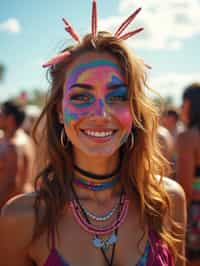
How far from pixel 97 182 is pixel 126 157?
200mm

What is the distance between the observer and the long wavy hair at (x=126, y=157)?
1.86 meters

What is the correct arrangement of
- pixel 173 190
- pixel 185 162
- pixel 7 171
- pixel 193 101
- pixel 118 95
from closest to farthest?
1. pixel 118 95
2. pixel 173 190
3. pixel 185 162
4. pixel 193 101
5. pixel 7 171

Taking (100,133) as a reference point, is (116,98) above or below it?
above

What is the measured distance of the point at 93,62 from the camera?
73.5 inches

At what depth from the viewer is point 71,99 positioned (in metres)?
1.86

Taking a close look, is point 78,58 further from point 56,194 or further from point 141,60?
point 56,194

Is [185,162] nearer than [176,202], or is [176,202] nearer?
[176,202]

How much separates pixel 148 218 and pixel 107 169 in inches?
11.7

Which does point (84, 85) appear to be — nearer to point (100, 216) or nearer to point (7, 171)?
point (100, 216)

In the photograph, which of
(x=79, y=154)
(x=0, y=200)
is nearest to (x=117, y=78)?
(x=79, y=154)

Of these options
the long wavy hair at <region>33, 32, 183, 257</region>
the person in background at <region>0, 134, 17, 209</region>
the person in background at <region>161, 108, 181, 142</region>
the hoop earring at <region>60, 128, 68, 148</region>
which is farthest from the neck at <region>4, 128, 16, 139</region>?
the person in background at <region>161, 108, 181, 142</region>

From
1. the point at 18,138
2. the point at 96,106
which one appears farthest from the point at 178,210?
the point at 18,138

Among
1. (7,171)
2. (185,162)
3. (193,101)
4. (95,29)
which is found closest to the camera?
(95,29)

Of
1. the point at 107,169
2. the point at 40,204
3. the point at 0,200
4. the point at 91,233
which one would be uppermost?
the point at 107,169
